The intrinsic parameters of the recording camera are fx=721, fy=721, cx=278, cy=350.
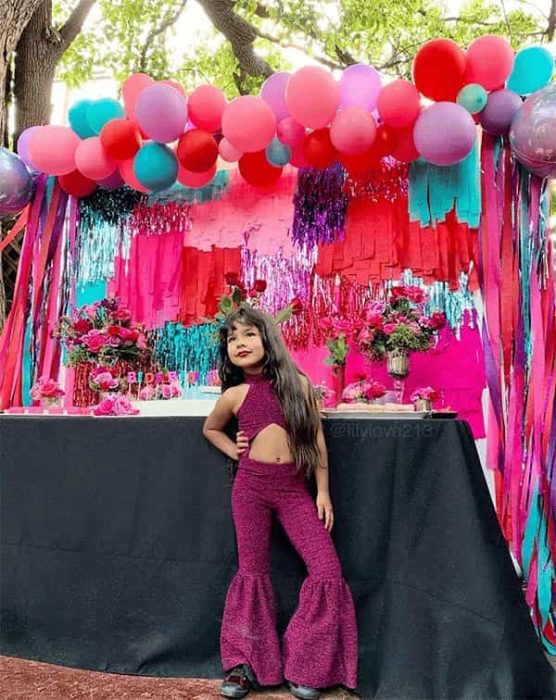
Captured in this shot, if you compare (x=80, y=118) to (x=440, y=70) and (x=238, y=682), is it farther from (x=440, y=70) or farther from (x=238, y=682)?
(x=238, y=682)

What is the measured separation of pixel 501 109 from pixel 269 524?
2.25m

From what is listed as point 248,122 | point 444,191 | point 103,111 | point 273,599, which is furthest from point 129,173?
point 273,599

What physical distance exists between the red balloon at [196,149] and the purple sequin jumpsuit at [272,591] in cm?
179

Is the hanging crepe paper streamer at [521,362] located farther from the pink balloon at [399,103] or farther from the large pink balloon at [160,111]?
the large pink balloon at [160,111]

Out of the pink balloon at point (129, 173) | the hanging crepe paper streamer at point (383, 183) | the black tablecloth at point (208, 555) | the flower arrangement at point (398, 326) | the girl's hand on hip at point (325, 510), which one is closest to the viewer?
the black tablecloth at point (208, 555)

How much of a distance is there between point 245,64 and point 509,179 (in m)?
3.58

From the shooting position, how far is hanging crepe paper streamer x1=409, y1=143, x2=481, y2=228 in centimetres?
360

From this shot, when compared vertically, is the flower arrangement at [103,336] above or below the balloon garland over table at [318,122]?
below

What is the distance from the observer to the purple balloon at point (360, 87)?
350cm

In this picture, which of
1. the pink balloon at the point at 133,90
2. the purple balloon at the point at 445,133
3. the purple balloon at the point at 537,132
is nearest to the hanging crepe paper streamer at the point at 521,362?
the purple balloon at the point at 537,132

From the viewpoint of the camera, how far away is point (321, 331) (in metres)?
3.88

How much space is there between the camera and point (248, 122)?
11.5 feet

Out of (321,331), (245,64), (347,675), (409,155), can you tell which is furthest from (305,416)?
(245,64)

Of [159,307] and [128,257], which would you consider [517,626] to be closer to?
[159,307]
